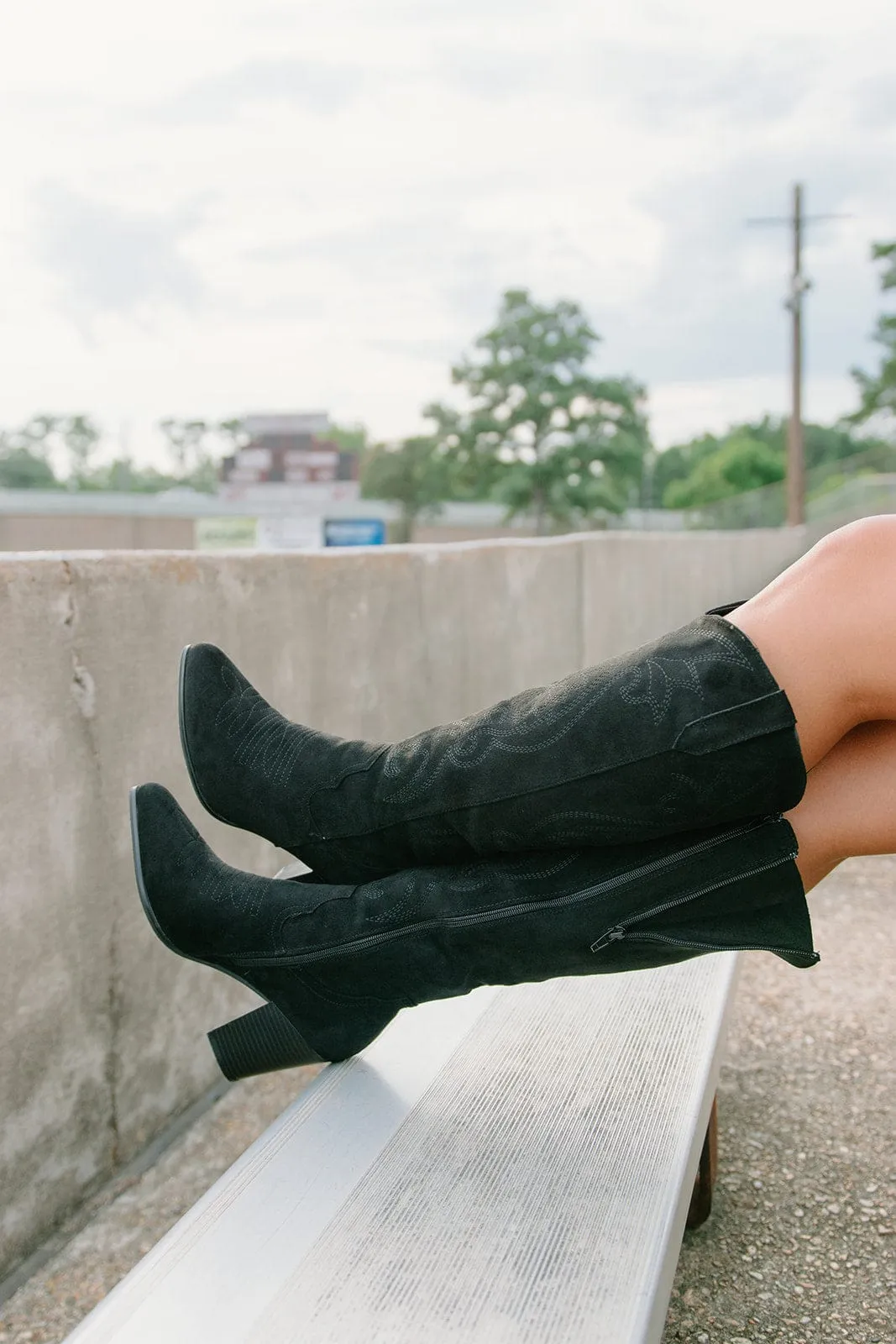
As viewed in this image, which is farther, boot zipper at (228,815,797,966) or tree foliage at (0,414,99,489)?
tree foliage at (0,414,99,489)

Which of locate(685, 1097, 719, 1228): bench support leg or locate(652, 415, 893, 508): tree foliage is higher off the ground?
locate(652, 415, 893, 508): tree foliage

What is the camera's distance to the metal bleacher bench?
3.06 ft

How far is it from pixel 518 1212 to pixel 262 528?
22833mm

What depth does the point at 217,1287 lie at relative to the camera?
3.15 feet

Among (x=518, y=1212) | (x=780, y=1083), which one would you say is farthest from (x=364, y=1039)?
(x=780, y=1083)

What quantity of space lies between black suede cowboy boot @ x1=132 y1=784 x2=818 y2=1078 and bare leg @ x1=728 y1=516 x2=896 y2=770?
14cm

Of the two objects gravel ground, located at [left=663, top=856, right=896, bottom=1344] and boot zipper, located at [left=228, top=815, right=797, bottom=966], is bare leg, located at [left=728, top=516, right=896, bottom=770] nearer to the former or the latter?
boot zipper, located at [left=228, top=815, right=797, bottom=966]

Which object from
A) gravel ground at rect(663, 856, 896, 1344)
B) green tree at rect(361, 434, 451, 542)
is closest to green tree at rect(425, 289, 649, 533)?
green tree at rect(361, 434, 451, 542)

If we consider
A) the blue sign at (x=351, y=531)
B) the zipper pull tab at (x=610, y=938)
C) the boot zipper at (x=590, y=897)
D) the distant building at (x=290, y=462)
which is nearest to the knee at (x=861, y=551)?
the boot zipper at (x=590, y=897)

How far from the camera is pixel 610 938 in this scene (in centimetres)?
124

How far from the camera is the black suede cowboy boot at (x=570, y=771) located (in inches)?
46.3

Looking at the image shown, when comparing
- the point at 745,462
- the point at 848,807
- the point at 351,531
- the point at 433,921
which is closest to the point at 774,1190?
the point at 848,807

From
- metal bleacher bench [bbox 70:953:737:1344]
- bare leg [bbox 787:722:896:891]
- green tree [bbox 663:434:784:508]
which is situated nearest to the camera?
metal bleacher bench [bbox 70:953:737:1344]

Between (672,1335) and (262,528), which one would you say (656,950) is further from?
(262,528)
